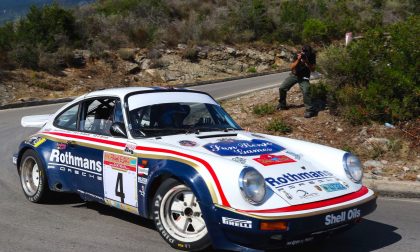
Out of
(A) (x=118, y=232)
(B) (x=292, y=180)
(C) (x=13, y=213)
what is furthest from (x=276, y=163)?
(C) (x=13, y=213)

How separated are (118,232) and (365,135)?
20.7ft

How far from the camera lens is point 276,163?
5176 millimetres

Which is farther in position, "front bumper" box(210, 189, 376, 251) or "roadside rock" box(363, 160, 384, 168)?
"roadside rock" box(363, 160, 384, 168)

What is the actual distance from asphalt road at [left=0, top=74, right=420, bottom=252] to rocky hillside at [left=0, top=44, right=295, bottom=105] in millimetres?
14594

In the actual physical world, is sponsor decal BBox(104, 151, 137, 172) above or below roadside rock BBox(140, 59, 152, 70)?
above

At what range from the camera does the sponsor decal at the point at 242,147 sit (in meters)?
5.23

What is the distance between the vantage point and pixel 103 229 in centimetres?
582

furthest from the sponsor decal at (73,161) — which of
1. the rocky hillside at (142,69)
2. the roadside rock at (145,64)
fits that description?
the roadside rock at (145,64)

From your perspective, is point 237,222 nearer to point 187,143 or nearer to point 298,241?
point 298,241

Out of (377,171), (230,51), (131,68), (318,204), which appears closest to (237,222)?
(318,204)

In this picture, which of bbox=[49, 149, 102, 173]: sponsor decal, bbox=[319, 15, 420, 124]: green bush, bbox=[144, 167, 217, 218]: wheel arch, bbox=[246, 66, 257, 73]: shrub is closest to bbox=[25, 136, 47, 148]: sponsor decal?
bbox=[49, 149, 102, 173]: sponsor decal

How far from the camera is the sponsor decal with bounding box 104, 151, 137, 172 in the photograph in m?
5.51

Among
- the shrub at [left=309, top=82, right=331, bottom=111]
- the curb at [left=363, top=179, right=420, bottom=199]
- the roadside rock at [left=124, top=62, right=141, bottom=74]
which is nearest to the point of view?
the curb at [left=363, top=179, right=420, bottom=199]

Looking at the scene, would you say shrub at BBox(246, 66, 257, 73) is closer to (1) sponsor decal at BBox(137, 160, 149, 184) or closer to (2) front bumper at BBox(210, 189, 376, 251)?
(1) sponsor decal at BBox(137, 160, 149, 184)
